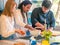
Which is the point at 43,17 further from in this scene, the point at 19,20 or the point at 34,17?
the point at 19,20

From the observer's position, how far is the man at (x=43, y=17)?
180cm

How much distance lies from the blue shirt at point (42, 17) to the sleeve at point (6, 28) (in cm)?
27

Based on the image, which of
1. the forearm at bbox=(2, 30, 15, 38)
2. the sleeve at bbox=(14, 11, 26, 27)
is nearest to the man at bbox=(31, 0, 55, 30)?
the sleeve at bbox=(14, 11, 26, 27)

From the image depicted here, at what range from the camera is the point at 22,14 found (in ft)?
5.93

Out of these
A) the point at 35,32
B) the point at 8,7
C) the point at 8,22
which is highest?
the point at 8,7

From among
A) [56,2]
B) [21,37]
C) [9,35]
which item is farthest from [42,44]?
[56,2]

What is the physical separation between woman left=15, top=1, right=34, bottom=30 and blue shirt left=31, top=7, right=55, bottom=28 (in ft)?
0.28

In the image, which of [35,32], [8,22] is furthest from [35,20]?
[8,22]

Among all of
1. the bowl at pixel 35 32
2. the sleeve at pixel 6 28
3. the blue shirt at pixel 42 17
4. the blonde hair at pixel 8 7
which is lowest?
the bowl at pixel 35 32

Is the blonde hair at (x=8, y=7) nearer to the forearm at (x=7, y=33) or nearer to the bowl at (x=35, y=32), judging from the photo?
the forearm at (x=7, y=33)

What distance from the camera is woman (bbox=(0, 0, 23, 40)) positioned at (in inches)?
69.4

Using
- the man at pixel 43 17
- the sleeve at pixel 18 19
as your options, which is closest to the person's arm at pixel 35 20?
the man at pixel 43 17

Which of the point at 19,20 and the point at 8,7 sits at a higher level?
the point at 8,7

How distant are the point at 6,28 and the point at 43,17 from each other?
45 centimetres
